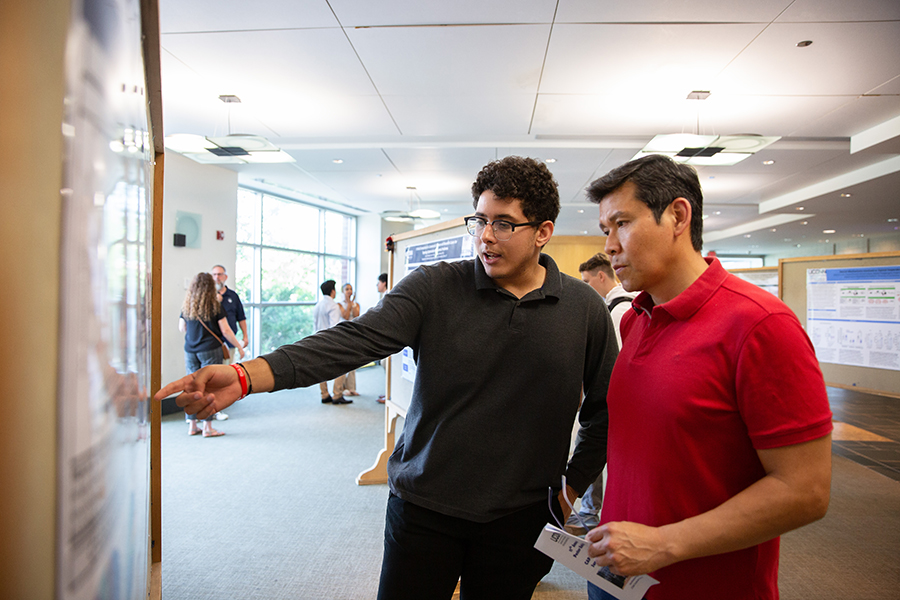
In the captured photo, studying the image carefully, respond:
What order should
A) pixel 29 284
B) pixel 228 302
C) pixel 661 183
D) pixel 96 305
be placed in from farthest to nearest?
pixel 228 302 → pixel 661 183 → pixel 96 305 → pixel 29 284

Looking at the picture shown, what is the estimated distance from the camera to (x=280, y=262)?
897 cm

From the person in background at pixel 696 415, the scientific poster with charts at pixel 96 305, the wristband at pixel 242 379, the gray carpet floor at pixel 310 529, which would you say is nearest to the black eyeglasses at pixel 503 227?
the person in background at pixel 696 415

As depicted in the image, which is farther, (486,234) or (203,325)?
(203,325)

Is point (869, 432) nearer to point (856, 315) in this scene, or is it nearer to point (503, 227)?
point (856, 315)

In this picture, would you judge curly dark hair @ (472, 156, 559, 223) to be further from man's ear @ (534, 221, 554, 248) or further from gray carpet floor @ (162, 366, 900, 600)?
gray carpet floor @ (162, 366, 900, 600)

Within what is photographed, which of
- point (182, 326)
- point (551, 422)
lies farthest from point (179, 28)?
point (551, 422)

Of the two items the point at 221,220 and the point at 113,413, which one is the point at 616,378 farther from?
the point at 221,220

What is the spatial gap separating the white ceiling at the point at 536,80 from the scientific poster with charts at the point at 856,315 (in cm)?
164

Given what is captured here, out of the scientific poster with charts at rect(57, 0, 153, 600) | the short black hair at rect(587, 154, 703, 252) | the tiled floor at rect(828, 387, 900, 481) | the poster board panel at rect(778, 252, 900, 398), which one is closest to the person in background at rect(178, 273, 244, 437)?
the scientific poster with charts at rect(57, 0, 153, 600)

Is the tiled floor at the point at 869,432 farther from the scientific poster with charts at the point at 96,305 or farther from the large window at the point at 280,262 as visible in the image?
the large window at the point at 280,262

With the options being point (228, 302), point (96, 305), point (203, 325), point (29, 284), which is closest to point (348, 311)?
point (228, 302)

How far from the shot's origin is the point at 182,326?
195 inches

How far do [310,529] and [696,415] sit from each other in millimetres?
2780

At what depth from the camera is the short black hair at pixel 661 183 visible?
98 centimetres
